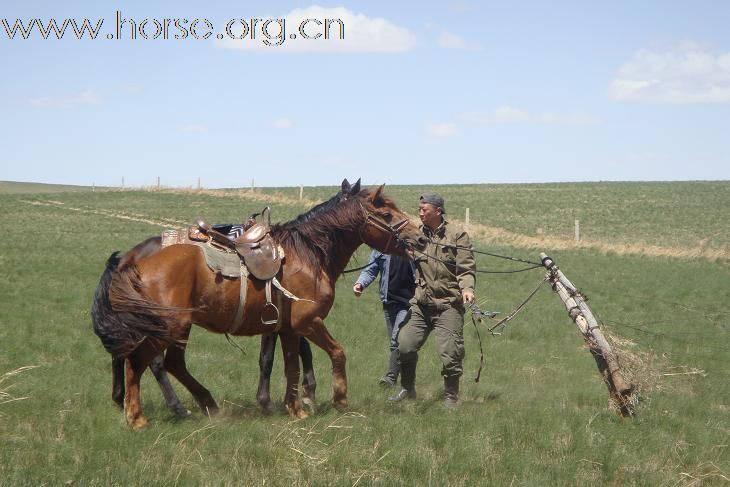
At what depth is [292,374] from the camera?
7.93 meters

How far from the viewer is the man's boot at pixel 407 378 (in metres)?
9.08

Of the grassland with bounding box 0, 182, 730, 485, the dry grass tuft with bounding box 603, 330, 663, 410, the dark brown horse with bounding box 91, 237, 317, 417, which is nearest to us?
the grassland with bounding box 0, 182, 730, 485

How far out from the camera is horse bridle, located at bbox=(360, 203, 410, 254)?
327 inches

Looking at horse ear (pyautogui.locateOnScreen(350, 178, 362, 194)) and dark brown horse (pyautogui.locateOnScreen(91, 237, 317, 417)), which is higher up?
horse ear (pyautogui.locateOnScreen(350, 178, 362, 194))

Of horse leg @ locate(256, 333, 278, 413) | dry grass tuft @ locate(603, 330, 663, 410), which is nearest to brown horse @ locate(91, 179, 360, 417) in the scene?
horse leg @ locate(256, 333, 278, 413)

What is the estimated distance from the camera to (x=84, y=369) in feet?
31.6

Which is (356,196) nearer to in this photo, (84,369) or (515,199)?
(84,369)

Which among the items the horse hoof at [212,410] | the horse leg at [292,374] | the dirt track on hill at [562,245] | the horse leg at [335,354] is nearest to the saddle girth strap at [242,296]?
the horse leg at [292,374]

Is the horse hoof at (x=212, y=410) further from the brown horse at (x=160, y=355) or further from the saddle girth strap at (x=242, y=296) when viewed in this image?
the saddle girth strap at (x=242, y=296)

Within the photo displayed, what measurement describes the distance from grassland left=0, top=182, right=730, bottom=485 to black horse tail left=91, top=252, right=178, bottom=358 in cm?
67

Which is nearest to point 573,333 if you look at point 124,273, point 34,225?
point 124,273

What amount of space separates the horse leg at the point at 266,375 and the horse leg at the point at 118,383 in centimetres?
134

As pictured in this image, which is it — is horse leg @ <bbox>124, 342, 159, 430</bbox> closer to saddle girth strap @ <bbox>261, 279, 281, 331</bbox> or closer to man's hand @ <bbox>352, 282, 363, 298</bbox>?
saddle girth strap @ <bbox>261, 279, 281, 331</bbox>

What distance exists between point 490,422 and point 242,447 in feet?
7.34
